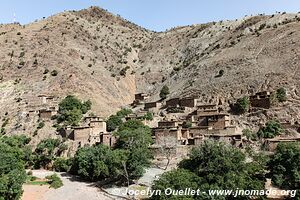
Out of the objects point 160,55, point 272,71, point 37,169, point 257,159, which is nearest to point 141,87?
point 160,55

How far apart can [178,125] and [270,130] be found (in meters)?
8.48

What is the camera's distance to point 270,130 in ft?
121

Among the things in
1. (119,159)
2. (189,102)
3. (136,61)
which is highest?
(136,61)

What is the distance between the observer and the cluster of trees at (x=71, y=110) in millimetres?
45062

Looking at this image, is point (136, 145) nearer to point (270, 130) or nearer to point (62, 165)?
point (62, 165)

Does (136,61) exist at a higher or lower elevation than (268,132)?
higher

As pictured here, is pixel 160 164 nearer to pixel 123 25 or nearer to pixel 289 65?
pixel 289 65

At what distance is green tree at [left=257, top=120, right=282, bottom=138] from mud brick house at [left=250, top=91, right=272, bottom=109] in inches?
162

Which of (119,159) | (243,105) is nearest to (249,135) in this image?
Result: (243,105)

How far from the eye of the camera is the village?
34594mm

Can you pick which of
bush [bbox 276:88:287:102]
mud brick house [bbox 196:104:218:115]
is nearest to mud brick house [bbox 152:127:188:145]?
mud brick house [bbox 196:104:218:115]

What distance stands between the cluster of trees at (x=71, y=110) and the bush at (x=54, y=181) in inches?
425

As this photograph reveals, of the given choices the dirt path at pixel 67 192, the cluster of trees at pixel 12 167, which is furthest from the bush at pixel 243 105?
the cluster of trees at pixel 12 167

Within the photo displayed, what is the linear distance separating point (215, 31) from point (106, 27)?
77.5 ft
